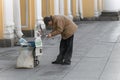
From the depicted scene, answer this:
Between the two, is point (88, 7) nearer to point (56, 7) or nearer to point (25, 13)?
point (56, 7)

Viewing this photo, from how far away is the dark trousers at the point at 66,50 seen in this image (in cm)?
1230

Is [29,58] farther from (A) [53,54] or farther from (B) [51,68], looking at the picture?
(A) [53,54]

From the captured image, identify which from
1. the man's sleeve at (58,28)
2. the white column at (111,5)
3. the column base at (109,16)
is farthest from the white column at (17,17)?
the white column at (111,5)

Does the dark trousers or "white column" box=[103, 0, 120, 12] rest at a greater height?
"white column" box=[103, 0, 120, 12]

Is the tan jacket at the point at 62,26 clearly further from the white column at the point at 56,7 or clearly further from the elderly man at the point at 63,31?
the white column at the point at 56,7

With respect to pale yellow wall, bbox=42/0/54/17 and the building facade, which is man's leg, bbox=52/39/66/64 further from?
Answer: pale yellow wall, bbox=42/0/54/17

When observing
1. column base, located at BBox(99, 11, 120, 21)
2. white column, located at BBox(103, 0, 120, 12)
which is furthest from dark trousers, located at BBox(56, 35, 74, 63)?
white column, located at BBox(103, 0, 120, 12)

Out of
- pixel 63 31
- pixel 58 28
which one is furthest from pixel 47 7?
pixel 58 28

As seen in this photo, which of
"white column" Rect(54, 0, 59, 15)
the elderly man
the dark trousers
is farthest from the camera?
"white column" Rect(54, 0, 59, 15)

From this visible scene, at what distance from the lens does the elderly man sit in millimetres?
11820

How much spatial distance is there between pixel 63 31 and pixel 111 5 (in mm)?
22602

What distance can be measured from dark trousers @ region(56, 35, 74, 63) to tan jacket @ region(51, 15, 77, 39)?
0.17 m

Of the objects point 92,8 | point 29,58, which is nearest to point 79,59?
point 29,58

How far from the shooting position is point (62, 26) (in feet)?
39.3
